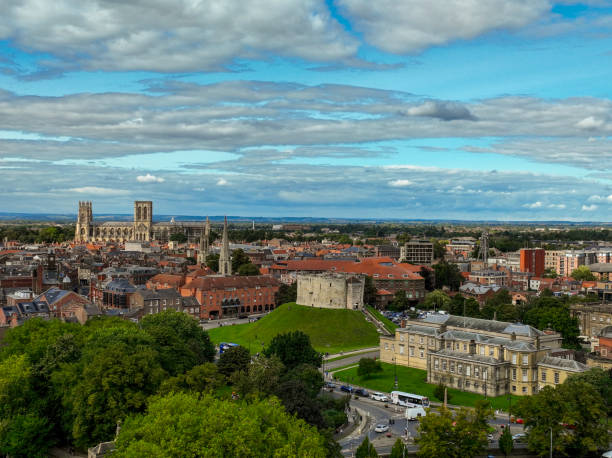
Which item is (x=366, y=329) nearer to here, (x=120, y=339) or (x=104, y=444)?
(x=120, y=339)

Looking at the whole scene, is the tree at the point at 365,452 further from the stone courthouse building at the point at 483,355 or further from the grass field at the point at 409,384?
the stone courthouse building at the point at 483,355

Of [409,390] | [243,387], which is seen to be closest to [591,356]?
[409,390]

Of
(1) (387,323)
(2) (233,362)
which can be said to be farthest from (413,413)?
(1) (387,323)

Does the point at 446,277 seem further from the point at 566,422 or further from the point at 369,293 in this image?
the point at 566,422

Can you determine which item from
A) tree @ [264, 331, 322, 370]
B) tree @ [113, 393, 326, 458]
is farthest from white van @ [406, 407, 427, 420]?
tree @ [113, 393, 326, 458]

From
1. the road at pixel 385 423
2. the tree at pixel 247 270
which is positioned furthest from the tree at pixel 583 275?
the road at pixel 385 423
